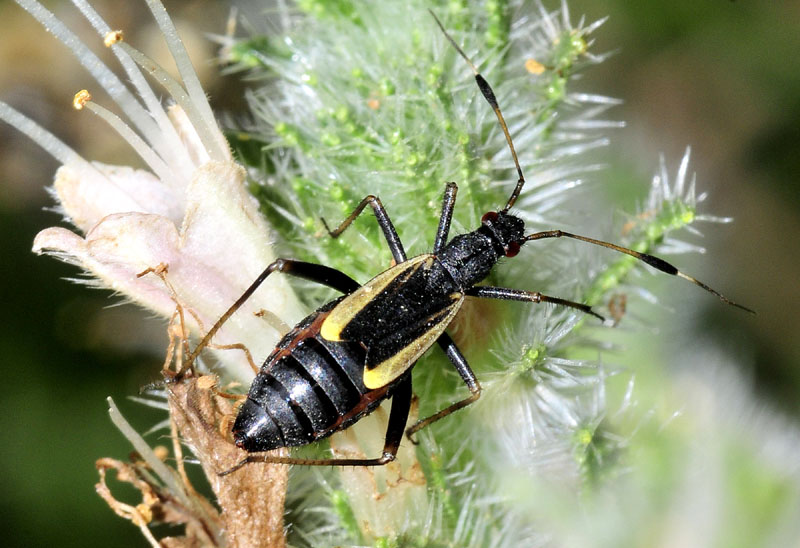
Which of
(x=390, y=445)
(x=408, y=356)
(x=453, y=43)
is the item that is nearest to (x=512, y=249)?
(x=408, y=356)

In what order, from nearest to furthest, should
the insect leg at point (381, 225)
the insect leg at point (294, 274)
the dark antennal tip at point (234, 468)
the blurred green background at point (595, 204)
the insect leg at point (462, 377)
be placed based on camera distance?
the dark antennal tip at point (234, 468)
the insect leg at point (294, 274)
the insect leg at point (462, 377)
the insect leg at point (381, 225)
the blurred green background at point (595, 204)

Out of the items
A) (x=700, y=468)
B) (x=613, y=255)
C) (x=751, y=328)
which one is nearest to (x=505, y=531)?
(x=700, y=468)

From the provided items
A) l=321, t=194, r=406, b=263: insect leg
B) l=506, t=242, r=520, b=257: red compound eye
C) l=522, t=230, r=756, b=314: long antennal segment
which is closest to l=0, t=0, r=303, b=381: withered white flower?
l=321, t=194, r=406, b=263: insect leg

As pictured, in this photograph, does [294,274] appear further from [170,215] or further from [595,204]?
[595,204]

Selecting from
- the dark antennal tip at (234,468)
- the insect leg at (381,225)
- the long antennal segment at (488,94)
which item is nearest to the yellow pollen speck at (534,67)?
the long antennal segment at (488,94)

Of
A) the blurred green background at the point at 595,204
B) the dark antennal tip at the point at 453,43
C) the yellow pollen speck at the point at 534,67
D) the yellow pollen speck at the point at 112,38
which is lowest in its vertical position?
the blurred green background at the point at 595,204

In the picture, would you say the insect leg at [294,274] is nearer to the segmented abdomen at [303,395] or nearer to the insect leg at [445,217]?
the segmented abdomen at [303,395]
